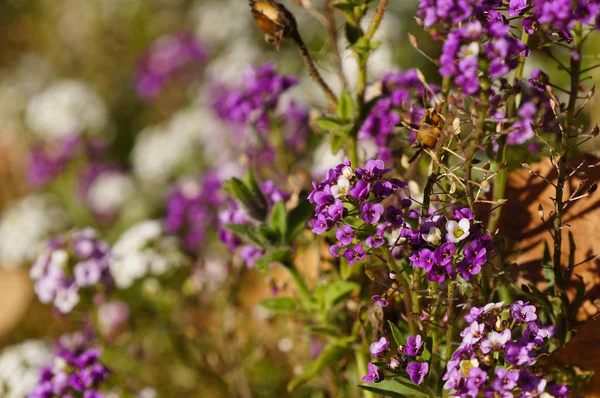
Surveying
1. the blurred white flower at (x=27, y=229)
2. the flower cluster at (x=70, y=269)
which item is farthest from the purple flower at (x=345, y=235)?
the blurred white flower at (x=27, y=229)

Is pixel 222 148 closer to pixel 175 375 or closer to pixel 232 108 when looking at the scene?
pixel 175 375

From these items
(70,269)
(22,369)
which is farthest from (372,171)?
(22,369)

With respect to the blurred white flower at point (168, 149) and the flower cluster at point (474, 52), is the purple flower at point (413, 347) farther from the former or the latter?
the blurred white flower at point (168, 149)

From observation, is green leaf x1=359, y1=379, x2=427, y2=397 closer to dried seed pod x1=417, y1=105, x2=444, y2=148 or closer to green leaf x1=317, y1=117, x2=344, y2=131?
dried seed pod x1=417, y1=105, x2=444, y2=148

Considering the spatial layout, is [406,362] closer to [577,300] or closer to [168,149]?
[577,300]

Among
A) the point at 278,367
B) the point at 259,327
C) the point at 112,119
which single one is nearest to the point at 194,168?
the point at 112,119

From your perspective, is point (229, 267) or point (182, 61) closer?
point (229, 267)

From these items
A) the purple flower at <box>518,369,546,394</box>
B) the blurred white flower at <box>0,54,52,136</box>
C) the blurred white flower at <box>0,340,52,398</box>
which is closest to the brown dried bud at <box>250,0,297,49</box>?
the purple flower at <box>518,369,546,394</box>
